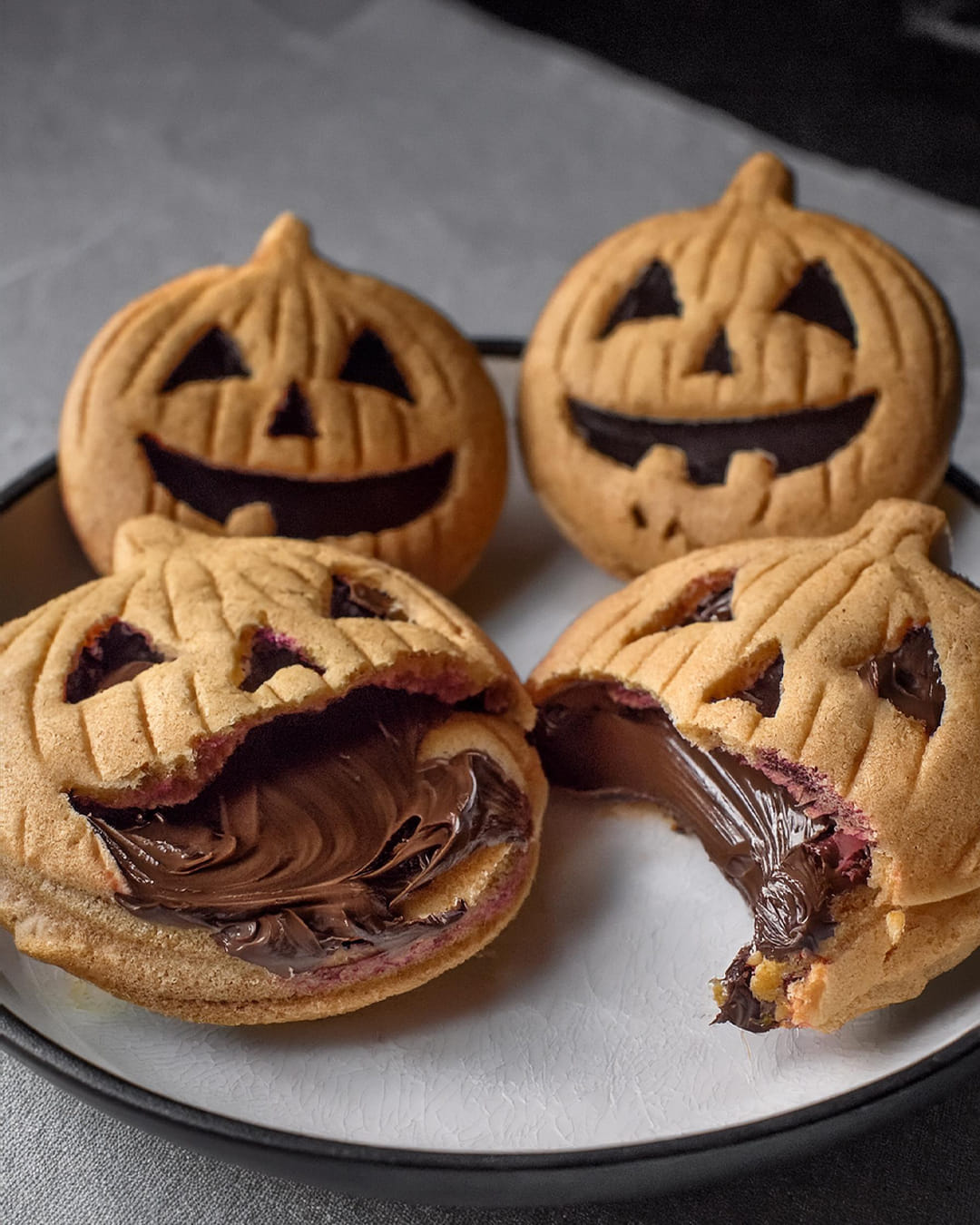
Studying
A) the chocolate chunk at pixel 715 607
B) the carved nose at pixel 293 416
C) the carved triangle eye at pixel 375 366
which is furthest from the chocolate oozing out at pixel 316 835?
the carved triangle eye at pixel 375 366

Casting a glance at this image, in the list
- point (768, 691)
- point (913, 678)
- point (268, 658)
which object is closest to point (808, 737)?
point (768, 691)

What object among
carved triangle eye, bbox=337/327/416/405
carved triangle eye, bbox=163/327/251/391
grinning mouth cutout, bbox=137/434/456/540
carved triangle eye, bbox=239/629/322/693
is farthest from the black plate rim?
carved triangle eye, bbox=337/327/416/405

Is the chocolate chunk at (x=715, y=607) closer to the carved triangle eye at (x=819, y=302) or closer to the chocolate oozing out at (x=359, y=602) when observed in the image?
the chocolate oozing out at (x=359, y=602)

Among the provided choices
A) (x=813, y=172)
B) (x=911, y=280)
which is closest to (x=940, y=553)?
(x=911, y=280)

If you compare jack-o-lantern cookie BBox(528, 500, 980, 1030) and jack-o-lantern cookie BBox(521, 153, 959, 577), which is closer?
jack-o-lantern cookie BBox(528, 500, 980, 1030)

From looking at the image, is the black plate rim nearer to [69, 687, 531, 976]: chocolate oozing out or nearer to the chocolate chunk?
[69, 687, 531, 976]: chocolate oozing out
